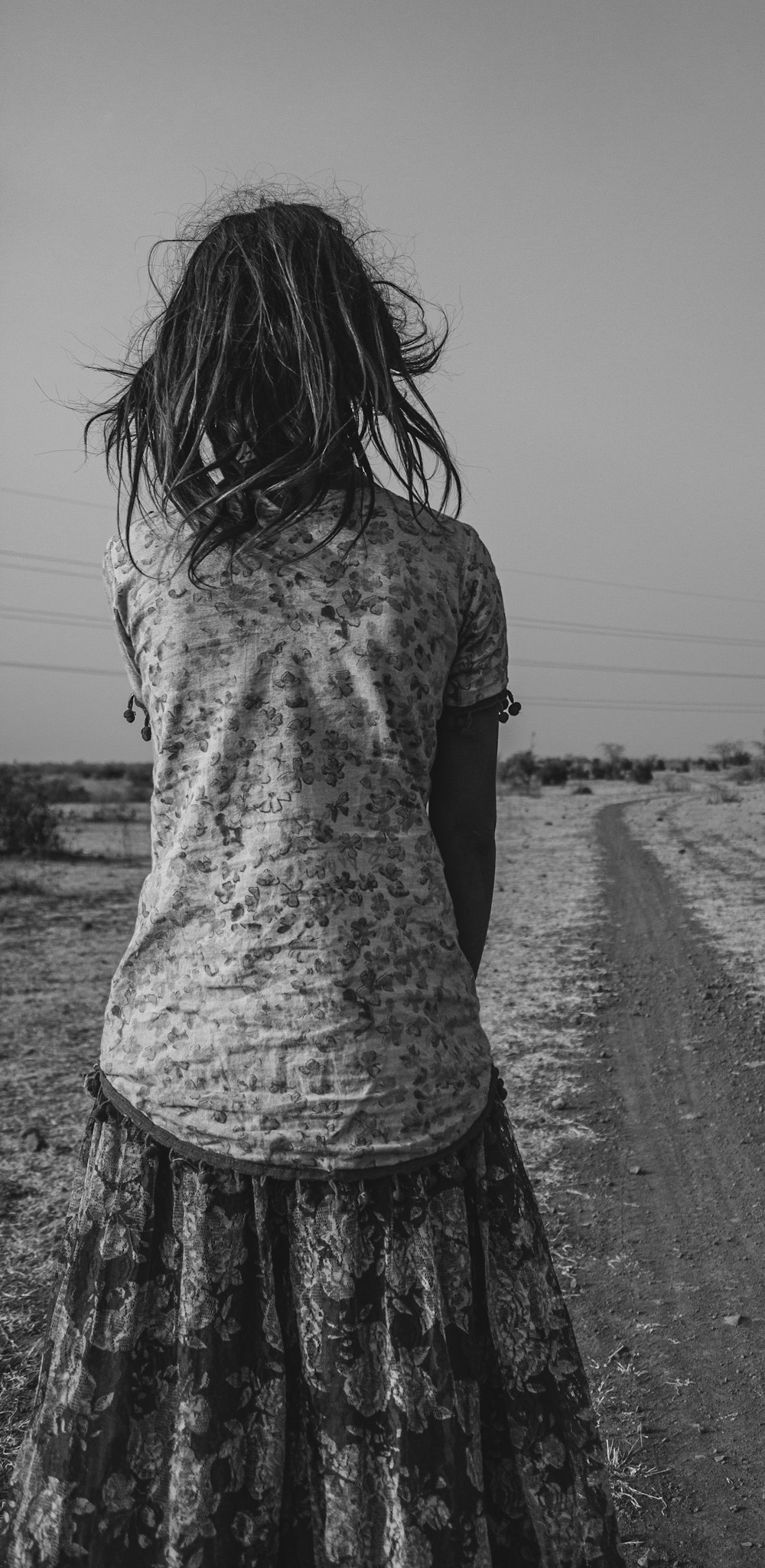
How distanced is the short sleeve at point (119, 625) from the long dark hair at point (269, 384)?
0.39 feet

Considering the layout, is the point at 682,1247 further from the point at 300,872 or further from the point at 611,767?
the point at 611,767

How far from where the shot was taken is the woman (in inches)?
56.7

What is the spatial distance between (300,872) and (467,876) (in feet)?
1.08

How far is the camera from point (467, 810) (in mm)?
1650

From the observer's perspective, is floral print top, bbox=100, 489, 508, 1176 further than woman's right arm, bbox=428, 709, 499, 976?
No

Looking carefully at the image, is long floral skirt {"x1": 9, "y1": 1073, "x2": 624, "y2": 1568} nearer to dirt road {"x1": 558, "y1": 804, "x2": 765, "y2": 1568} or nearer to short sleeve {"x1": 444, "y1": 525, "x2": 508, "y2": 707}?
short sleeve {"x1": 444, "y1": 525, "x2": 508, "y2": 707}

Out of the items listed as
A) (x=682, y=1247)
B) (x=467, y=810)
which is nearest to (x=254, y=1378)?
(x=467, y=810)

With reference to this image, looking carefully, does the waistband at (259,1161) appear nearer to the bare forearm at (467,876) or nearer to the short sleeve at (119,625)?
the bare forearm at (467,876)

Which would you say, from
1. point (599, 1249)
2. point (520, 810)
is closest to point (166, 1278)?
point (599, 1249)

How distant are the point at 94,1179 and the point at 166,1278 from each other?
0.17 meters

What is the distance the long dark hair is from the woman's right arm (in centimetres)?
35

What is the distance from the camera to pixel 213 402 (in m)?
1.49

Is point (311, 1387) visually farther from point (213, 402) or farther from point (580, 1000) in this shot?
point (580, 1000)

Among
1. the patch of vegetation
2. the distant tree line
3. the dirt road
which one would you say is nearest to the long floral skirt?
the dirt road
